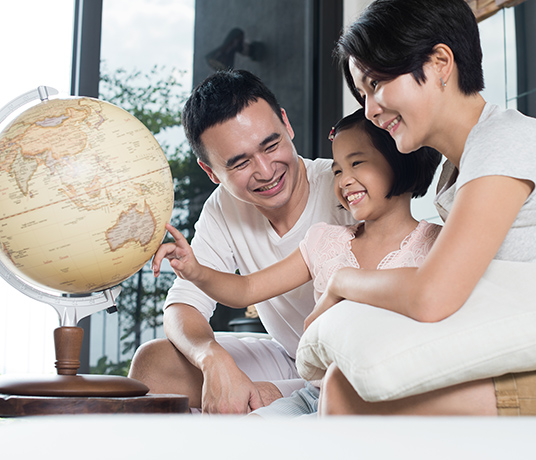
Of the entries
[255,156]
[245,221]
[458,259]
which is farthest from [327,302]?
[245,221]

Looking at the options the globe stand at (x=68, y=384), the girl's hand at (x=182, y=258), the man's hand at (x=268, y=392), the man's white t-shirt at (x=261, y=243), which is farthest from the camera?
the man's white t-shirt at (x=261, y=243)

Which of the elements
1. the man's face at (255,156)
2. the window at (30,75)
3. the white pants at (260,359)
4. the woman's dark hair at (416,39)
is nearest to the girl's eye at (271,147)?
the man's face at (255,156)

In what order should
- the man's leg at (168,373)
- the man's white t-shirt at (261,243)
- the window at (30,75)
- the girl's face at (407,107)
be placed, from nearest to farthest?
the girl's face at (407,107), the man's leg at (168,373), the man's white t-shirt at (261,243), the window at (30,75)

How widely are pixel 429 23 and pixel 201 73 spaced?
257 cm

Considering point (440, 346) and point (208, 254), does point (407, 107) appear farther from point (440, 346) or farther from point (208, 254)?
point (208, 254)

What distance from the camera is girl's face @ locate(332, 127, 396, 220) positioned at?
4.36ft

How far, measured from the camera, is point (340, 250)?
4.50 feet

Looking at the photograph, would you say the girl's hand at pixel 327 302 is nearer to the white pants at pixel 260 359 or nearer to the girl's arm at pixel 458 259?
the girl's arm at pixel 458 259

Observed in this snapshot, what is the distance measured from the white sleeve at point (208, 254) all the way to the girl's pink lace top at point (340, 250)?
0.48 meters

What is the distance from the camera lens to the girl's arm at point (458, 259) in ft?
2.51

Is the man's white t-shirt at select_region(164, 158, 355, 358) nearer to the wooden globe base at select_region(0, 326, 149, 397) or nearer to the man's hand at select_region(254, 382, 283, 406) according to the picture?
the man's hand at select_region(254, 382, 283, 406)

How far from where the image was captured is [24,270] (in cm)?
104

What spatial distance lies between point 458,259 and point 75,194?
2.14 feet

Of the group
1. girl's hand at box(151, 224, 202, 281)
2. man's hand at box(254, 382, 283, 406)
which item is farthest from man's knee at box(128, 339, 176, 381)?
girl's hand at box(151, 224, 202, 281)
